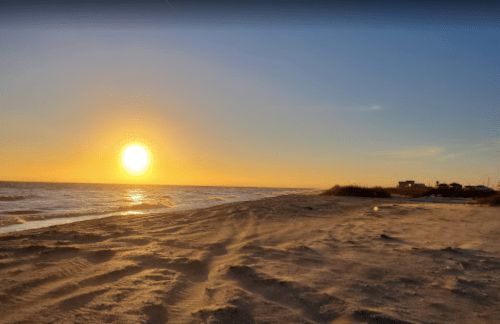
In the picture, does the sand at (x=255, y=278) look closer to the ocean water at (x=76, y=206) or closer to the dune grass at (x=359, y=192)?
the ocean water at (x=76, y=206)

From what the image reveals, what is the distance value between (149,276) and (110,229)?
458cm

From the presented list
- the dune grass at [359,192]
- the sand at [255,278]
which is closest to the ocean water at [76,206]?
the sand at [255,278]

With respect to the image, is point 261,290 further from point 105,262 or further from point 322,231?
point 322,231

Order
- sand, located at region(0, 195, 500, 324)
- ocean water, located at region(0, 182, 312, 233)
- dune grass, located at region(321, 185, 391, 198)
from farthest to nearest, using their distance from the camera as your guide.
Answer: dune grass, located at region(321, 185, 391, 198)
ocean water, located at region(0, 182, 312, 233)
sand, located at region(0, 195, 500, 324)

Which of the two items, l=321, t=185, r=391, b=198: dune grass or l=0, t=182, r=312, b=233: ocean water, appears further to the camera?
l=321, t=185, r=391, b=198: dune grass

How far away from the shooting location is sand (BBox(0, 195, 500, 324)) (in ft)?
8.58

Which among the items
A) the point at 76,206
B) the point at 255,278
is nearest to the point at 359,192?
the point at 255,278

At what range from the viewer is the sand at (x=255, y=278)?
2615mm

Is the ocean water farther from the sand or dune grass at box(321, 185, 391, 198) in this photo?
dune grass at box(321, 185, 391, 198)

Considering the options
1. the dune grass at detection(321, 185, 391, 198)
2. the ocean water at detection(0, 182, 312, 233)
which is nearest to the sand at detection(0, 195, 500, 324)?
the ocean water at detection(0, 182, 312, 233)

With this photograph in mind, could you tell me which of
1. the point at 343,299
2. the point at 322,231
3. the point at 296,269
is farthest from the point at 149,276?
the point at 322,231

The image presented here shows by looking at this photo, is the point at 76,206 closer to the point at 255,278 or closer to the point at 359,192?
the point at 255,278

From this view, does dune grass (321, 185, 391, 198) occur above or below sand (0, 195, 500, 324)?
above

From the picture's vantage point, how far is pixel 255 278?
11.4ft
